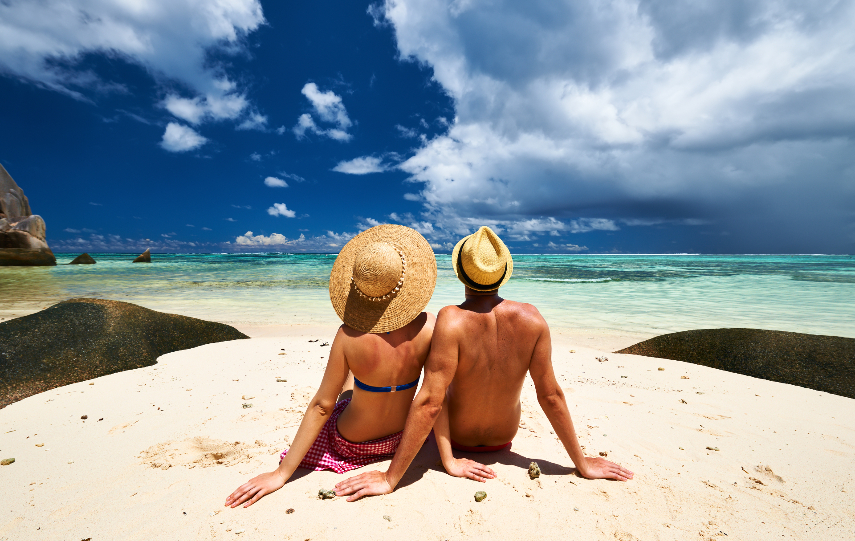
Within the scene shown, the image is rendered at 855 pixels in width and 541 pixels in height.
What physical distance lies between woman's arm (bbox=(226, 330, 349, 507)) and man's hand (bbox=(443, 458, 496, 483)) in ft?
2.93

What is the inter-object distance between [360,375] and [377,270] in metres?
0.68

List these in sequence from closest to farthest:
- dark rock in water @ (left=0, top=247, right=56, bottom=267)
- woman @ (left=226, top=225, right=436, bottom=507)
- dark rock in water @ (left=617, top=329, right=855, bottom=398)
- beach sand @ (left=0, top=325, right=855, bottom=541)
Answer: beach sand @ (left=0, top=325, right=855, bottom=541), woman @ (left=226, top=225, right=436, bottom=507), dark rock in water @ (left=617, top=329, right=855, bottom=398), dark rock in water @ (left=0, top=247, right=56, bottom=267)

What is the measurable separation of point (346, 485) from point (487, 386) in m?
1.05

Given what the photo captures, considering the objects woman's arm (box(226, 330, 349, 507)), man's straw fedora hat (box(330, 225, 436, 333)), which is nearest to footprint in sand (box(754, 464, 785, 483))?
man's straw fedora hat (box(330, 225, 436, 333))

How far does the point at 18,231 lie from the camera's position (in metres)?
25.4

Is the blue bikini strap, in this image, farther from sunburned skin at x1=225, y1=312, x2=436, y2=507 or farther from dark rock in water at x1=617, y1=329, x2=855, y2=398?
dark rock in water at x1=617, y1=329, x2=855, y2=398

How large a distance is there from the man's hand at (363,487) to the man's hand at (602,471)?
1.27 metres

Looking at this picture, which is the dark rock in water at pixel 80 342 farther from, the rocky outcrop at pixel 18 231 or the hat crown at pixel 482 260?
the rocky outcrop at pixel 18 231

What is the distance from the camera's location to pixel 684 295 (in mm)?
13477

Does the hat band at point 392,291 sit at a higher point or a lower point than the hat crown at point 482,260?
lower

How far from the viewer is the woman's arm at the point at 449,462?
7.43 ft

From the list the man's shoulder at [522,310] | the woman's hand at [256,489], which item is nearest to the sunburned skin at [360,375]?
the woman's hand at [256,489]

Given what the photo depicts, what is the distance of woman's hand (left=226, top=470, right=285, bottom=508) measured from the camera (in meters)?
A: 2.03

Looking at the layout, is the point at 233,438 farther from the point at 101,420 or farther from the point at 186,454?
the point at 101,420
